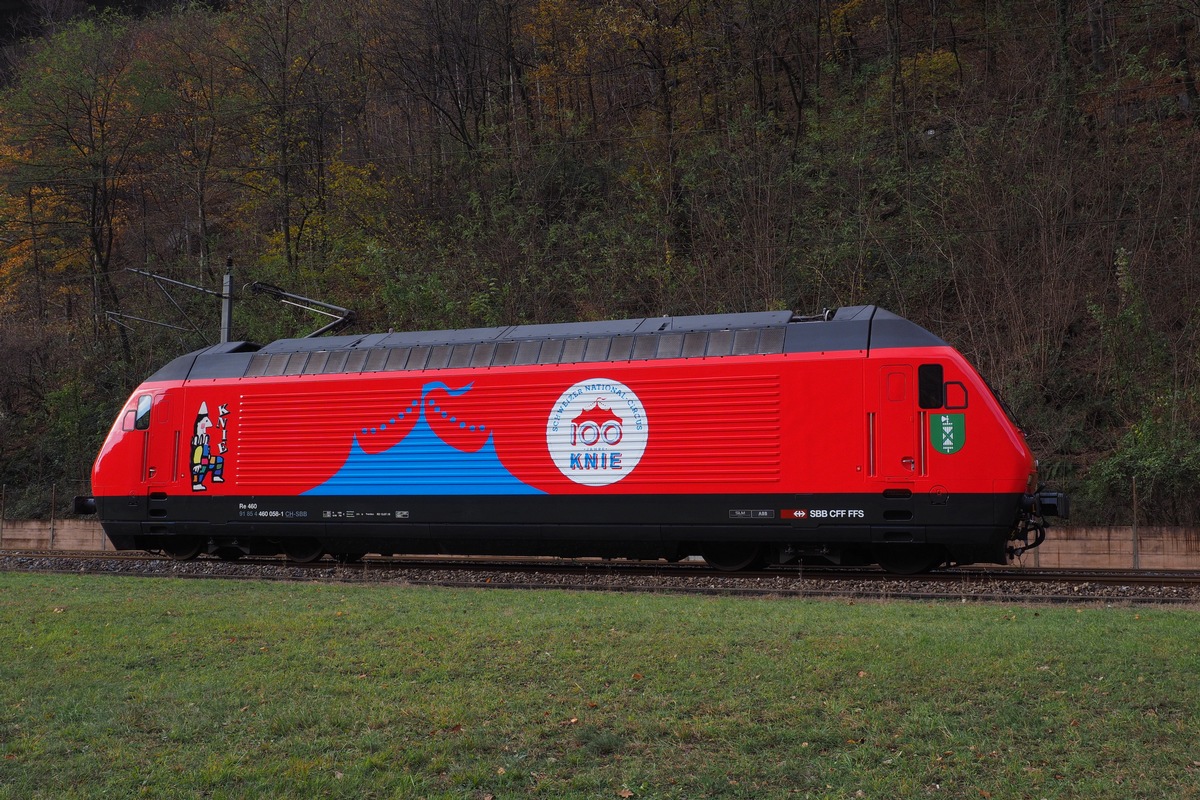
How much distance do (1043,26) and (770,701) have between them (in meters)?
30.1

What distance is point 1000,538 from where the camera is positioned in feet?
45.8

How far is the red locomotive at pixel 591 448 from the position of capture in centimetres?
1427

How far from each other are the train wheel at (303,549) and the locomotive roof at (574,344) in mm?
3122

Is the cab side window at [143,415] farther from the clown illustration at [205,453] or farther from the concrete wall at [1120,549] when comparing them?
the concrete wall at [1120,549]

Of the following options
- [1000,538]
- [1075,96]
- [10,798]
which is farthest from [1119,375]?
[10,798]

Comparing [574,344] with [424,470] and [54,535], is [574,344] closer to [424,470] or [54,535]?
[424,470]

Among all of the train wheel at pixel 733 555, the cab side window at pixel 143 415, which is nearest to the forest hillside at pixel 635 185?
the train wheel at pixel 733 555

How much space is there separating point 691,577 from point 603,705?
8.03 metres

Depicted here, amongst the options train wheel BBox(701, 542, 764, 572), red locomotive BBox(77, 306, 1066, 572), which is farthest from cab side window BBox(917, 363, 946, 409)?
train wheel BBox(701, 542, 764, 572)

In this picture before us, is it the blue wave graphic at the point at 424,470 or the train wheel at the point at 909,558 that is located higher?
the blue wave graphic at the point at 424,470

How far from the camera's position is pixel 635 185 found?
103 feet

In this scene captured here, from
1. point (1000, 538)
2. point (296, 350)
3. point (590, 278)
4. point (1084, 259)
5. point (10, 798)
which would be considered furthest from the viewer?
point (590, 278)

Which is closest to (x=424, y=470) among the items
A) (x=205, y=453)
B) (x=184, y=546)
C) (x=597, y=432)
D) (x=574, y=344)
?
(x=597, y=432)

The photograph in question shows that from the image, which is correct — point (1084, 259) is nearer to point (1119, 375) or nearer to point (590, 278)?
point (1119, 375)
